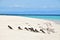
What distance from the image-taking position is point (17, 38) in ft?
14.2

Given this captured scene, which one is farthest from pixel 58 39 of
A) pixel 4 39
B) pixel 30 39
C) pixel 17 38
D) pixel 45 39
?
pixel 4 39

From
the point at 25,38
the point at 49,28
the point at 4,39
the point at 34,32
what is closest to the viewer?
the point at 4,39

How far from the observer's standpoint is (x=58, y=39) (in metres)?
4.57

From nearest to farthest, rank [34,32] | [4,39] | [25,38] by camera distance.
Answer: [4,39], [25,38], [34,32]

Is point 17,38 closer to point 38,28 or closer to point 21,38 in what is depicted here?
point 21,38

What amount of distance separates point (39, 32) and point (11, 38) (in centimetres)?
151

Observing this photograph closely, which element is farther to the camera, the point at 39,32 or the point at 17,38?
the point at 39,32

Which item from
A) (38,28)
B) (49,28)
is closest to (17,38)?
(38,28)

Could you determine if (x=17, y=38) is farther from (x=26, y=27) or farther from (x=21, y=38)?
(x=26, y=27)

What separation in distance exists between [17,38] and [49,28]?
201 cm

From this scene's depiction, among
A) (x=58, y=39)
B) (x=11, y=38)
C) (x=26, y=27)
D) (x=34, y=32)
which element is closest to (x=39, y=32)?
(x=34, y=32)

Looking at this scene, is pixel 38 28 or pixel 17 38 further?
pixel 38 28

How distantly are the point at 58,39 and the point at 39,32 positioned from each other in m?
1.08

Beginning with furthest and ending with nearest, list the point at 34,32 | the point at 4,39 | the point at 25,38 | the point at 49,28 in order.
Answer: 1. the point at 49,28
2. the point at 34,32
3. the point at 25,38
4. the point at 4,39
